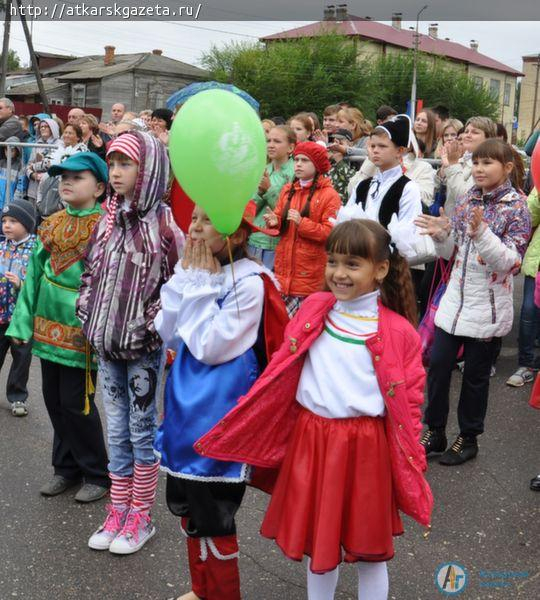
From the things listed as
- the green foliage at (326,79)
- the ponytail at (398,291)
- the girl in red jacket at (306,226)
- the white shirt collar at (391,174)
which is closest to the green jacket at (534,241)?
the girl in red jacket at (306,226)

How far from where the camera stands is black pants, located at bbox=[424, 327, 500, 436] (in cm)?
440

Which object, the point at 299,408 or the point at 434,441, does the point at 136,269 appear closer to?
the point at 299,408

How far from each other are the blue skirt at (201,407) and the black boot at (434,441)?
203 cm

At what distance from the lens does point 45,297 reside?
3.90 metres

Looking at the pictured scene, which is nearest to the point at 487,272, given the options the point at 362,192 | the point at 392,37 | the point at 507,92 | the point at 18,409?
the point at 362,192

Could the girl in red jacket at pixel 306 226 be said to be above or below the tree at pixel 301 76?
below

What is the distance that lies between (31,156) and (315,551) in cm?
Result: 744

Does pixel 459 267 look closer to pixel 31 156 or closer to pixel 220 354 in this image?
pixel 220 354

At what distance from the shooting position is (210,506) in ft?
9.16

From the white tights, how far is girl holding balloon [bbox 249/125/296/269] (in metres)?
3.69

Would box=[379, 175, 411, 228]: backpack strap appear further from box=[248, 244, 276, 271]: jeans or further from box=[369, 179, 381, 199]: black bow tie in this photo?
box=[248, 244, 276, 271]: jeans

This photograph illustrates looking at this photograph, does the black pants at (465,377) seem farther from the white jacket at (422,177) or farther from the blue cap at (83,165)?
the blue cap at (83,165)

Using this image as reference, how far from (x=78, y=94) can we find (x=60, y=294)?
5557 cm

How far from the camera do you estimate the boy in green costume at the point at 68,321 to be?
3824mm
